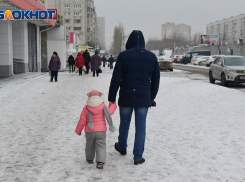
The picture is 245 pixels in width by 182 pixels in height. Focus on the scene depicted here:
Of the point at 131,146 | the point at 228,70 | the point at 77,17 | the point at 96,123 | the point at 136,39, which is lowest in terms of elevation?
the point at 131,146

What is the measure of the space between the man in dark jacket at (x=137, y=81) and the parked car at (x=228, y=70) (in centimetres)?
1303

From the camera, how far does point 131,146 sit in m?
5.56

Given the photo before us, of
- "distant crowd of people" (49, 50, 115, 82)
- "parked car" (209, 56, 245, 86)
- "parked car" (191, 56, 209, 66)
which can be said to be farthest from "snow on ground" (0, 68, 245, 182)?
"parked car" (191, 56, 209, 66)

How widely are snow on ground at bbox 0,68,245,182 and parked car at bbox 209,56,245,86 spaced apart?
6975mm

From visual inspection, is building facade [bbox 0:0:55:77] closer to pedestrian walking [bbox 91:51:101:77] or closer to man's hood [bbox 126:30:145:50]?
pedestrian walking [bbox 91:51:101:77]

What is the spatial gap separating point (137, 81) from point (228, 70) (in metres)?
13.4

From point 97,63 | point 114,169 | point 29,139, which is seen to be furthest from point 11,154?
point 97,63

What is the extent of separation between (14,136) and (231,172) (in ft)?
12.6

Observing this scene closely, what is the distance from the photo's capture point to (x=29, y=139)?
5.97m

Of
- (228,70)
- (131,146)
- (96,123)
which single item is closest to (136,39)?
(96,123)

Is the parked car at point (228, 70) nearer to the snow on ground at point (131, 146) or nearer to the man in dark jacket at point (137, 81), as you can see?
the snow on ground at point (131, 146)

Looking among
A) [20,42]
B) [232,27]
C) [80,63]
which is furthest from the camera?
[232,27]

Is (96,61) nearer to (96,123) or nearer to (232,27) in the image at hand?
(96,123)

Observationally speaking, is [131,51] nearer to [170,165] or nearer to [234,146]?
[170,165]
